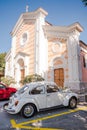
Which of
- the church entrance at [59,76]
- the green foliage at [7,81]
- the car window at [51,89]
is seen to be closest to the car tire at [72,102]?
the car window at [51,89]

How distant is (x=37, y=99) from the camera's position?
6.61 m

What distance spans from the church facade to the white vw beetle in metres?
6.79

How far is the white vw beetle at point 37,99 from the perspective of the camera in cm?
621

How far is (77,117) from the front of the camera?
6.27m

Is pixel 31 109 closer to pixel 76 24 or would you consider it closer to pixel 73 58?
pixel 73 58

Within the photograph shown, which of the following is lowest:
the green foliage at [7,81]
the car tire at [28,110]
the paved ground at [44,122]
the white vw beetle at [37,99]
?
the paved ground at [44,122]

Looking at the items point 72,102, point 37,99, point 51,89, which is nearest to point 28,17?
point 51,89

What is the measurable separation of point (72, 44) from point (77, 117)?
9.96 metres

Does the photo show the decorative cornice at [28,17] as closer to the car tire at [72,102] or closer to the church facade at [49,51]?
the church facade at [49,51]

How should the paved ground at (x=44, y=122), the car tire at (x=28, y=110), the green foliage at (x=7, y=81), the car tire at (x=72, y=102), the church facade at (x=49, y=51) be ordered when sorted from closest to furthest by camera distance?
the paved ground at (x=44, y=122), the car tire at (x=28, y=110), the car tire at (x=72, y=102), the church facade at (x=49, y=51), the green foliage at (x=7, y=81)

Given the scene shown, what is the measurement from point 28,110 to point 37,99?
2.19 feet

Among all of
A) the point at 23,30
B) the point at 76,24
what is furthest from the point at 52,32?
the point at 23,30

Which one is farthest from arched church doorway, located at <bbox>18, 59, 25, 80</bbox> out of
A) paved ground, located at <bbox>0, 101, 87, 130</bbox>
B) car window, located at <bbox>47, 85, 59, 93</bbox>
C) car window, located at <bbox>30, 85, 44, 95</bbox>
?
paved ground, located at <bbox>0, 101, 87, 130</bbox>

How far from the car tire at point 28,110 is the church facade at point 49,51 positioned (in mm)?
8522
